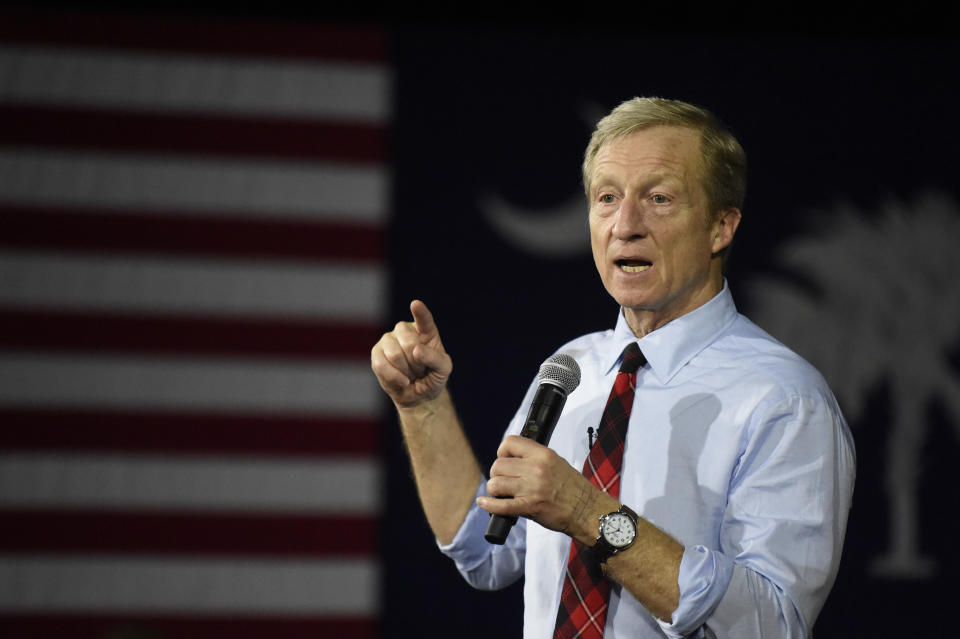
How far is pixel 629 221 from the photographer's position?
1.32 metres

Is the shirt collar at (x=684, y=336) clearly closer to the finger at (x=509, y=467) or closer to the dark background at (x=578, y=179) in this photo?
the finger at (x=509, y=467)

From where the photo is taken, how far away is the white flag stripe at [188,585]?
2.90 m

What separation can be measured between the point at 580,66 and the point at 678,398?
2.07 meters

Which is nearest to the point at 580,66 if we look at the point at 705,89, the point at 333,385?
the point at 705,89

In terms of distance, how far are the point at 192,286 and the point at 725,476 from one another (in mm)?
2208

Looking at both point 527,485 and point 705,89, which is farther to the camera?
point 705,89

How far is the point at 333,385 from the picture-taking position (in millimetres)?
3057

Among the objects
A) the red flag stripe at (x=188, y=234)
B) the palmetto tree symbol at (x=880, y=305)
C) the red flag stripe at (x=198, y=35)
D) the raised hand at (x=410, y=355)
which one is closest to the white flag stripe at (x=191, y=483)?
the red flag stripe at (x=188, y=234)

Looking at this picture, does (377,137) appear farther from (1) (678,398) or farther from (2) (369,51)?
(1) (678,398)

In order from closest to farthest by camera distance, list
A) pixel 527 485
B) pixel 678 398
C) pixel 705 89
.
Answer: pixel 527 485, pixel 678 398, pixel 705 89

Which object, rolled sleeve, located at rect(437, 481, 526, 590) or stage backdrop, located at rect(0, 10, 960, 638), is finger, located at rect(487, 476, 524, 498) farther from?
stage backdrop, located at rect(0, 10, 960, 638)

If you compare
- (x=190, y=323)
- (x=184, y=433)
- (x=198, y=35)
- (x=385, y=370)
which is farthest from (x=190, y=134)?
(x=385, y=370)

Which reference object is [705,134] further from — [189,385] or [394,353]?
[189,385]

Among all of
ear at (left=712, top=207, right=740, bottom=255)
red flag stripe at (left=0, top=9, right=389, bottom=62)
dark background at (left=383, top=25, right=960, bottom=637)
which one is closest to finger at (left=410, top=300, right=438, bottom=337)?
ear at (left=712, top=207, right=740, bottom=255)
